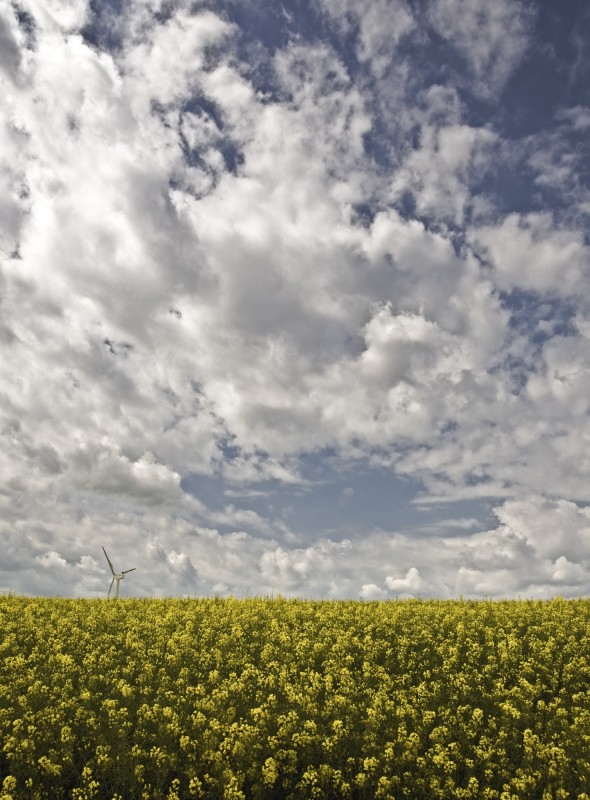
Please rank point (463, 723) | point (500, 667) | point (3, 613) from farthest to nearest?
point (3, 613) < point (500, 667) < point (463, 723)

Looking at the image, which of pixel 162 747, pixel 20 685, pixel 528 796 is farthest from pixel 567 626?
pixel 20 685

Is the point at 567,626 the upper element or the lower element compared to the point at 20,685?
upper

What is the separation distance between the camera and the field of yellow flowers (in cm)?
1708

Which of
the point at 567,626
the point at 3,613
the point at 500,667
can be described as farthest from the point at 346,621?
the point at 3,613

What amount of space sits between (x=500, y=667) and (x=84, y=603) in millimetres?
25769

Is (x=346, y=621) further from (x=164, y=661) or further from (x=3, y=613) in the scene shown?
(x=3, y=613)

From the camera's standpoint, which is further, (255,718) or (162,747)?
(255,718)

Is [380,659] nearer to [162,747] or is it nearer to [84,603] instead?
[162,747]

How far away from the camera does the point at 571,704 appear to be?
22250mm

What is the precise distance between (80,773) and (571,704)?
16505 millimetres

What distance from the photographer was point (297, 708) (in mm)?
20188

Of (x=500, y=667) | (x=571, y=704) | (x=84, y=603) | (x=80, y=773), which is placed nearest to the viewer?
(x=80, y=773)

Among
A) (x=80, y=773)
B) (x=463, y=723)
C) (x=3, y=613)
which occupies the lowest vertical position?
(x=80, y=773)

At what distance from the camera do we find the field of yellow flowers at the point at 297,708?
17078 millimetres
